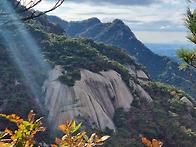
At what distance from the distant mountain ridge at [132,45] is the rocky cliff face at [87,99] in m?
40.6

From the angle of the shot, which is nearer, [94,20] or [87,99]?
[87,99]

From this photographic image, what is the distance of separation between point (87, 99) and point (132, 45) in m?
102

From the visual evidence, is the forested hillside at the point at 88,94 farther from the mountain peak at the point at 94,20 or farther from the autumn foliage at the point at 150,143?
the mountain peak at the point at 94,20

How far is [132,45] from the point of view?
393ft

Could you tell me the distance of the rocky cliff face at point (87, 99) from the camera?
2019 cm

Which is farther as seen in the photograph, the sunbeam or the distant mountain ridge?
the distant mountain ridge

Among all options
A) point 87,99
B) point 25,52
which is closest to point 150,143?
point 87,99

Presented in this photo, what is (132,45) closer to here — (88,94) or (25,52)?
(25,52)

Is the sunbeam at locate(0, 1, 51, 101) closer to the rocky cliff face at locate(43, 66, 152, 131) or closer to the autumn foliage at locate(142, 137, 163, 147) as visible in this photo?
the rocky cliff face at locate(43, 66, 152, 131)

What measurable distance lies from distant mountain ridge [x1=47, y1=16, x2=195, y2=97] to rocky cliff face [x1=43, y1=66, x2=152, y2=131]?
40.6m

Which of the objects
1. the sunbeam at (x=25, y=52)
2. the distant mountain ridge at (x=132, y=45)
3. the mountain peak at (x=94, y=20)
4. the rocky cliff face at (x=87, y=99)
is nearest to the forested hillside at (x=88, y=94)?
the sunbeam at (x=25, y=52)

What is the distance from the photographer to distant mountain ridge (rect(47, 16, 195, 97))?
244 ft

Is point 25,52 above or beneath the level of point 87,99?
above

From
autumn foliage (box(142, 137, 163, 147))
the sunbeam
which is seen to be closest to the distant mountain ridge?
the sunbeam
